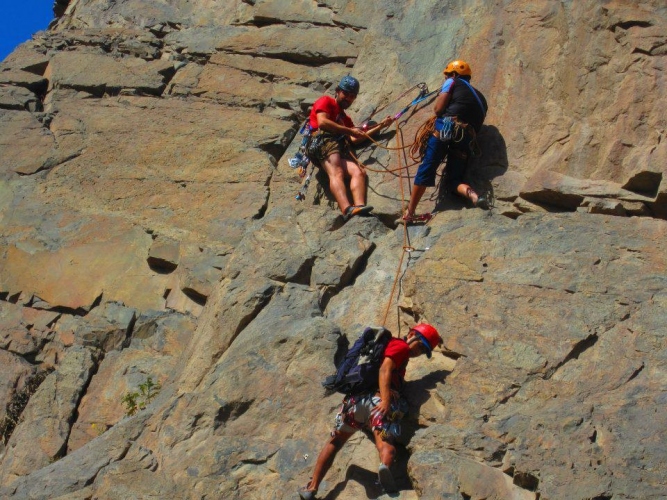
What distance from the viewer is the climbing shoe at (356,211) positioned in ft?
29.8

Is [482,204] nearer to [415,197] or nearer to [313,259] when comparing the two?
[415,197]

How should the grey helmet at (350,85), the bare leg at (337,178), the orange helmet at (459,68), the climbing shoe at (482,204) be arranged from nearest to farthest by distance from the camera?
the climbing shoe at (482,204) → the orange helmet at (459,68) → the bare leg at (337,178) → the grey helmet at (350,85)

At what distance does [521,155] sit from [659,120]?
126cm

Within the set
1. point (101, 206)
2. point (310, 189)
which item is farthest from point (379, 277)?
point (101, 206)

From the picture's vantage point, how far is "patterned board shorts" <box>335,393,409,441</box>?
6770 mm

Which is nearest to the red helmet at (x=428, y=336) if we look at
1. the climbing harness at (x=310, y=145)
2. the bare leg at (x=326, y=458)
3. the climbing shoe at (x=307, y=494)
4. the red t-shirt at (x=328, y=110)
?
the bare leg at (x=326, y=458)

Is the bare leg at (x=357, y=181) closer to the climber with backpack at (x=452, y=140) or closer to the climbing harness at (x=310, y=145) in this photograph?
the climbing harness at (x=310, y=145)

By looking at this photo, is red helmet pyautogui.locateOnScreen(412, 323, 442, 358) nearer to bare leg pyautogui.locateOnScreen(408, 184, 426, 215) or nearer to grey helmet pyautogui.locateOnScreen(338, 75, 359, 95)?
bare leg pyautogui.locateOnScreen(408, 184, 426, 215)

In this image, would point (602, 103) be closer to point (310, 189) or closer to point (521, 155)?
point (521, 155)

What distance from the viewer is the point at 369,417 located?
6816 millimetres

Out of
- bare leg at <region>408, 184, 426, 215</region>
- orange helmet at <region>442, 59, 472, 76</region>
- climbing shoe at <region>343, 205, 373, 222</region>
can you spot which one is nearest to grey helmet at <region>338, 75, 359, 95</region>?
orange helmet at <region>442, 59, 472, 76</region>

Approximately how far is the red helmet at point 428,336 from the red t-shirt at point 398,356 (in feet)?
0.52

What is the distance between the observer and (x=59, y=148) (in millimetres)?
11578

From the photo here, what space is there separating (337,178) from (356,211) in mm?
579
